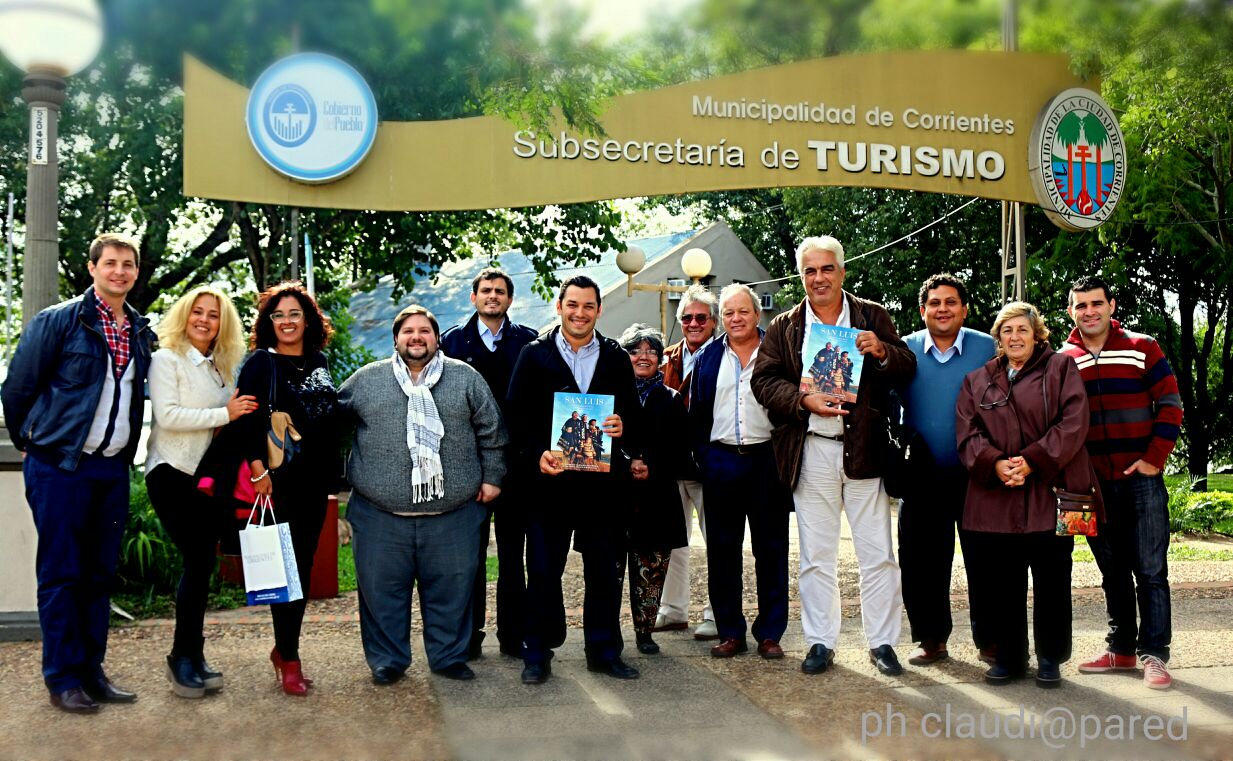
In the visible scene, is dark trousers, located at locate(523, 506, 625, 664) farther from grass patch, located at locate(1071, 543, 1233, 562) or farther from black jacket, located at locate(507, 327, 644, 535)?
grass patch, located at locate(1071, 543, 1233, 562)

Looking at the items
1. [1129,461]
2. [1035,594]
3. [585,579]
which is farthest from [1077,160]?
[585,579]

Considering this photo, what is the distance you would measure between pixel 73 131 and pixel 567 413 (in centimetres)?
1252

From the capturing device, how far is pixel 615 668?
210 inches

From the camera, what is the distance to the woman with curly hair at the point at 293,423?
16.4 ft

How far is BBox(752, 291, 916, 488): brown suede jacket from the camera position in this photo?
5.34 metres

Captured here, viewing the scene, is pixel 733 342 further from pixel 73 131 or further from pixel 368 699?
pixel 73 131

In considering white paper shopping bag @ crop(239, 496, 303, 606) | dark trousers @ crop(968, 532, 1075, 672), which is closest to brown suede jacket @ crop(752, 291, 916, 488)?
dark trousers @ crop(968, 532, 1075, 672)

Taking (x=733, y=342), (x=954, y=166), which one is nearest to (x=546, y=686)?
(x=733, y=342)

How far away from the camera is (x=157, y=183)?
14.0 metres

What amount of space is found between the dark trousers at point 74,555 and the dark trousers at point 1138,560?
15.1 ft

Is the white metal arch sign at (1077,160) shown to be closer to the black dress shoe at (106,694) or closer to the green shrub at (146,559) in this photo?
the green shrub at (146,559)

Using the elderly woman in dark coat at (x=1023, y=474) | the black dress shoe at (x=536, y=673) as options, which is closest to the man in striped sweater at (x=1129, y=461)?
the elderly woman in dark coat at (x=1023, y=474)

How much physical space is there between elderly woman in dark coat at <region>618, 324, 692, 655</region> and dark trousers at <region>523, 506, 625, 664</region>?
48 cm

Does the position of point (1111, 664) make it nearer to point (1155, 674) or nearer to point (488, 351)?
point (1155, 674)
